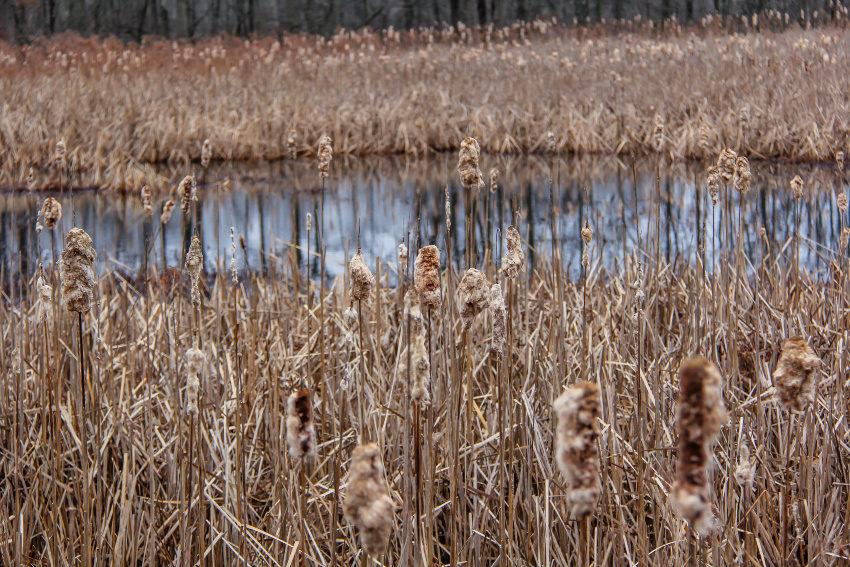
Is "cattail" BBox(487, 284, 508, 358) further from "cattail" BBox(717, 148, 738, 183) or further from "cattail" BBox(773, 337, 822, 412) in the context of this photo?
"cattail" BBox(717, 148, 738, 183)

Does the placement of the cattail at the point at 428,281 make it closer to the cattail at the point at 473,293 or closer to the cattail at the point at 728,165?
the cattail at the point at 473,293

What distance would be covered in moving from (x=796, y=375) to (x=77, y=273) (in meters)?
0.81

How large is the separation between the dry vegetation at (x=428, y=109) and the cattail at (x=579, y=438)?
16.3 feet

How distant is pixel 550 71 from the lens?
8547mm

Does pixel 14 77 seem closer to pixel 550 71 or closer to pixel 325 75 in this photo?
pixel 325 75

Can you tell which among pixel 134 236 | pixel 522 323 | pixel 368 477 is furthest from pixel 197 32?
pixel 368 477

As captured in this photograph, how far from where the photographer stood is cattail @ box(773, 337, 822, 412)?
0.75 m

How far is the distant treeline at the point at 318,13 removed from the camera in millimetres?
18828

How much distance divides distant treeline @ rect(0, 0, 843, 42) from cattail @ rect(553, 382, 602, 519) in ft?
62.3

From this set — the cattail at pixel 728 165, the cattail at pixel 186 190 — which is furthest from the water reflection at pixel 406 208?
the cattail at pixel 186 190

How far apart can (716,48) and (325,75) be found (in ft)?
15.6

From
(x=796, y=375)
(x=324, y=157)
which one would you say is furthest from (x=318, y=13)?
(x=796, y=375)

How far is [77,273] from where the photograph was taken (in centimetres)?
93

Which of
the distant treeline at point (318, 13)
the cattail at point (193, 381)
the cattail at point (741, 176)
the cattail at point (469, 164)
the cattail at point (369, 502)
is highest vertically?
the distant treeline at point (318, 13)
